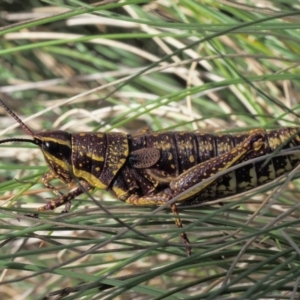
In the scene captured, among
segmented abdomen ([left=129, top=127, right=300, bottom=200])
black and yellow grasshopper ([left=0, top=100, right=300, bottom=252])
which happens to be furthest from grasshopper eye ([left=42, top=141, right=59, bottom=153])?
segmented abdomen ([left=129, top=127, right=300, bottom=200])

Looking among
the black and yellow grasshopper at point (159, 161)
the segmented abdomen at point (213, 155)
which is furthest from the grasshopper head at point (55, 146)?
the segmented abdomen at point (213, 155)

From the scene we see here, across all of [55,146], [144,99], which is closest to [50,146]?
[55,146]

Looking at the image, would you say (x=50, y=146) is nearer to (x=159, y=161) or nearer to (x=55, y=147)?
(x=55, y=147)

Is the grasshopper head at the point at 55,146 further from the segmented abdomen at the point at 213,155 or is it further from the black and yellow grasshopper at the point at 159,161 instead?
the segmented abdomen at the point at 213,155

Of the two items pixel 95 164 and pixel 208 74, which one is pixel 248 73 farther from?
pixel 95 164

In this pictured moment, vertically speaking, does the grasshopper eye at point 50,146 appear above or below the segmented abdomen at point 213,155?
above

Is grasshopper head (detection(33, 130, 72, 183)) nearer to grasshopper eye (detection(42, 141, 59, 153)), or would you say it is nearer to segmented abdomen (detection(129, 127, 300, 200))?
grasshopper eye (detection(42, 141, 59, 153))
